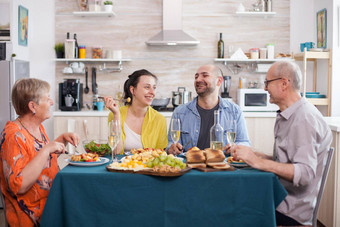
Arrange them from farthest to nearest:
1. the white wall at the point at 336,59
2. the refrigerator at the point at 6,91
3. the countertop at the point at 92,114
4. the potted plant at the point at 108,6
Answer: the potted plant at the point at 108,6
the countertop at the point at 92,114
the white wall at the point at 336,59
the refrigerator at the point at 6,91

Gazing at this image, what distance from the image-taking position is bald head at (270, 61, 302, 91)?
2.21m

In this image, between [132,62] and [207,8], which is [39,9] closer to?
[132,62]

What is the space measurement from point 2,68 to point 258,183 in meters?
3.48

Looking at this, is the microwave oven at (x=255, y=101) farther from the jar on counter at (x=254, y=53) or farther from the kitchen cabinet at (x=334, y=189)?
the kitchen cabinet at (x=334, y=189)

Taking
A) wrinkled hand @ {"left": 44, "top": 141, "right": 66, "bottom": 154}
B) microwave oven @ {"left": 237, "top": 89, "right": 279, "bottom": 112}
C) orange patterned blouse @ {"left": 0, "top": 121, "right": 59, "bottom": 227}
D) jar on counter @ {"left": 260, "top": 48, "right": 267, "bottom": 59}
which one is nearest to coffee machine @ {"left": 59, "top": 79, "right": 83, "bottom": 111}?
microwave oven @ {"left": 237, "top": 89, "right": 279, "bottom": 112}

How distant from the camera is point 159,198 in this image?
6.39 feet

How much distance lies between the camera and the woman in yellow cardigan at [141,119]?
2982 millimetres

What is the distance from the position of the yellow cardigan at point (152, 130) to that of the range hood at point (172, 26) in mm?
2387

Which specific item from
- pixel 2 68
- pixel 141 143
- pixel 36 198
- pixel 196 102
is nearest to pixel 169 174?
pixel 36 198

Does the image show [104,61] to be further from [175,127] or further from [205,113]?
[175,127]

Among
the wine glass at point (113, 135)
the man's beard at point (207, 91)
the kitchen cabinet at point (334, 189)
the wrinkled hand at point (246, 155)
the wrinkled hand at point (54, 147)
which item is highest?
the man's beard at point (207, 91)

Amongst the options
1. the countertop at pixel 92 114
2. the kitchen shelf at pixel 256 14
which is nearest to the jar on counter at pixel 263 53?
the kitchen shelf at pixel 256 14

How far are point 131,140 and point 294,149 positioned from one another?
1282 mm

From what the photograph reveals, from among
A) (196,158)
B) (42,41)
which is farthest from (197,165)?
(42,41)
